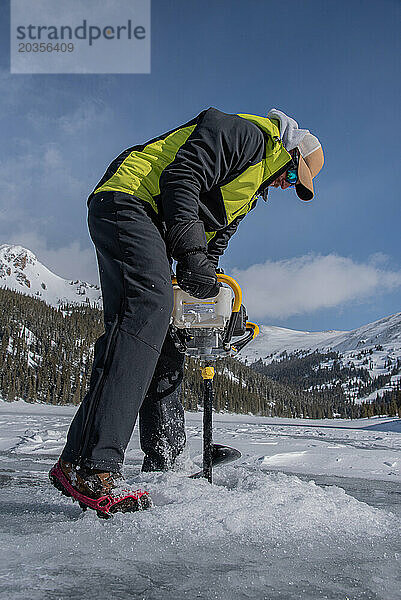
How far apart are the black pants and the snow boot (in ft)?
0.10

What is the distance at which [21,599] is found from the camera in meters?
0.81

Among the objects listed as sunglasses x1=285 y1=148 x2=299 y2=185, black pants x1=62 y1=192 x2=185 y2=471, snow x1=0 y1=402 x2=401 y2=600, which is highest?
sunglasses x1=285 y1=148 x2=299 y2=185

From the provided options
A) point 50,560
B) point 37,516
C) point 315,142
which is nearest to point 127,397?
point 37,516

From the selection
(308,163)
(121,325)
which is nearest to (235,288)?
(121,325)

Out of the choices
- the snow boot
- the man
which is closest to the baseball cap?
the man

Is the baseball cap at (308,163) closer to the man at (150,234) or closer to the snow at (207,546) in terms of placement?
the man at (150,234)

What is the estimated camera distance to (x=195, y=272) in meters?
1.72

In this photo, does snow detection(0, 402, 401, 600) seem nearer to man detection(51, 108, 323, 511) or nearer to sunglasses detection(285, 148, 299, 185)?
man detection(51, 108, 323, 511)

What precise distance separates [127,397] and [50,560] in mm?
622

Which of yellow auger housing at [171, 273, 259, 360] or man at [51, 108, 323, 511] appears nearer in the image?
man at [51, 108, 323, 511]

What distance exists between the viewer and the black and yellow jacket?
5.68ft

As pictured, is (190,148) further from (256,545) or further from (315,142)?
(256,545)

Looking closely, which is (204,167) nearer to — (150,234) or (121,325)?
(150,234)

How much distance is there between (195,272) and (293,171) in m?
0.83
